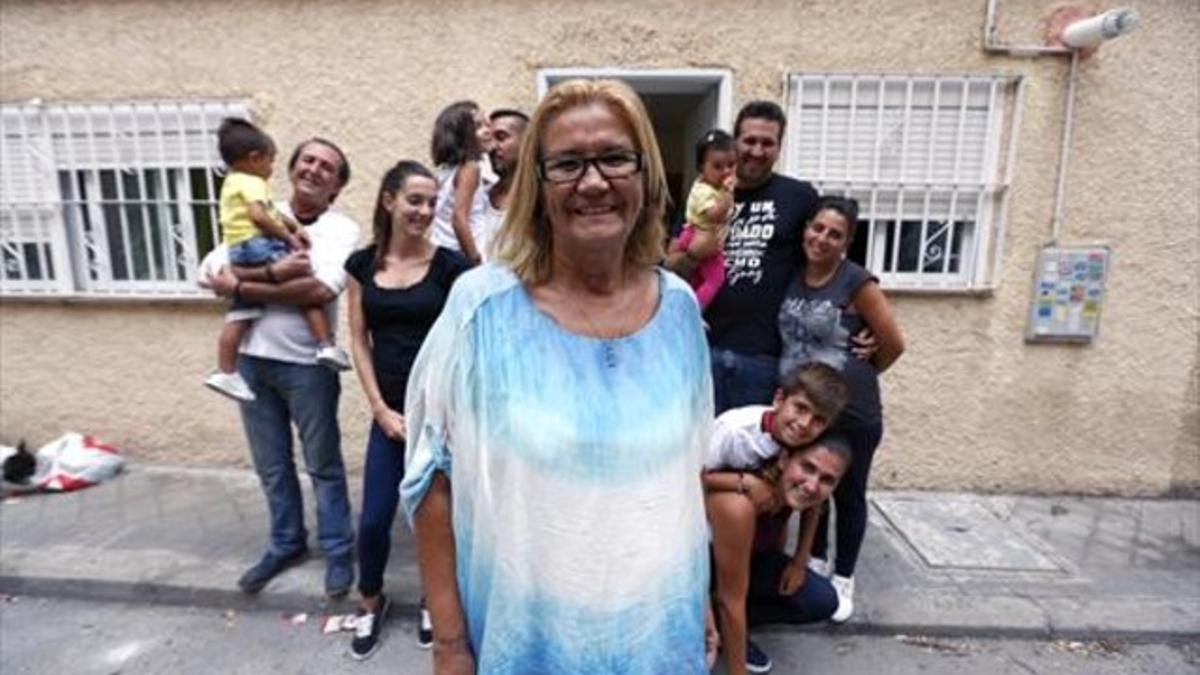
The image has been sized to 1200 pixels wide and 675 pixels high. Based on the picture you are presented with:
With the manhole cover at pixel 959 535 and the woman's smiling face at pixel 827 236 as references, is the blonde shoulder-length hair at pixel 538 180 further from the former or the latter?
the manhole cover at pixel 959 535

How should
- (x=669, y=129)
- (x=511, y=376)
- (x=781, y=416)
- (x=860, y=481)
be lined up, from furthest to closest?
(x=669, y=129)
(x=860, y=481)
(x=781, y=416)
(x=511, y=376)

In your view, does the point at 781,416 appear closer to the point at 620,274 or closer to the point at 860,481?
the point at 860,481

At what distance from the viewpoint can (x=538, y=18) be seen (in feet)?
13.0

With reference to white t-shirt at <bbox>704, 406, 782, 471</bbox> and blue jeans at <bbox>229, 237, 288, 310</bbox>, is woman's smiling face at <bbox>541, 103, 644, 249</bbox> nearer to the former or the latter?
white t-shirt at <bbox>704, 406, 782, 471</bbox>

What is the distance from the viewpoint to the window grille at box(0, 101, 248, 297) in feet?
13.7

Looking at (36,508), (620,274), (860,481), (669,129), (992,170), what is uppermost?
(669,129)

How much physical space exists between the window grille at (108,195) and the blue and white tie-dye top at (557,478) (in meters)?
3.72

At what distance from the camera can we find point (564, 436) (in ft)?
3.84

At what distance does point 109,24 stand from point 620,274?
4.42 meters

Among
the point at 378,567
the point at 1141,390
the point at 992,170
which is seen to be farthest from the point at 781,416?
the point at 1141,390

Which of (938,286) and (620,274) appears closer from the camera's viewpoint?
(620,274)

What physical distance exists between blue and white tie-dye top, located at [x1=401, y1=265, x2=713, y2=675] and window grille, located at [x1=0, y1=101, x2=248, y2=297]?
3.72 metres

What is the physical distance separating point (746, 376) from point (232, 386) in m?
2.21

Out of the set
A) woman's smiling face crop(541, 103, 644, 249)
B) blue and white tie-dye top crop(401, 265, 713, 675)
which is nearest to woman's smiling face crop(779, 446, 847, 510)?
blue and white tie-dye top crop(401, 265, 713, 675)
